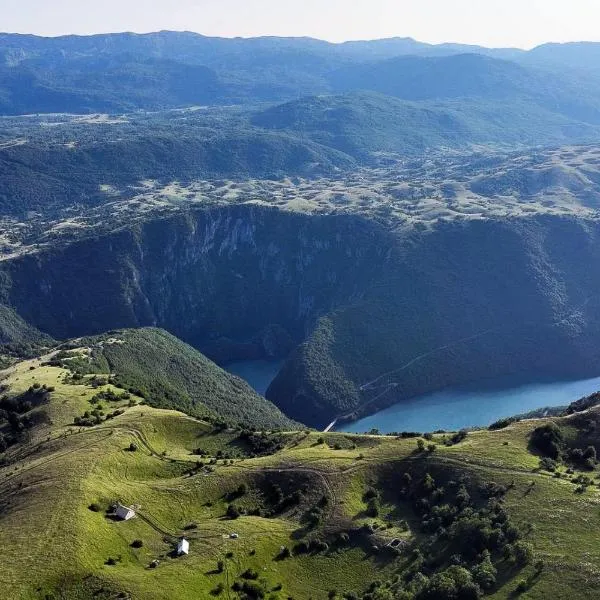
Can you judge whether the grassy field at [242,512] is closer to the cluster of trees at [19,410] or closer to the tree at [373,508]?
the tree at [373,508]

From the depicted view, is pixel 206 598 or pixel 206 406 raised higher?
pixel 206 598

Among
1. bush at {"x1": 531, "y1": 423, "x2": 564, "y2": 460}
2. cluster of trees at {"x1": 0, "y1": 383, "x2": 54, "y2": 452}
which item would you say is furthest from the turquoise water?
cluster of trees at {"x1": 0, "y1": 383, "x2": 54, "y2": 452}

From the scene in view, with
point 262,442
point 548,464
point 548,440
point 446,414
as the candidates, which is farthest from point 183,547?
point 446,414

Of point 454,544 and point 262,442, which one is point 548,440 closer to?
point 454,544

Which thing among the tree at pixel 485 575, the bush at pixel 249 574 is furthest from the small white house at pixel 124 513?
the tree at pixel 485 575

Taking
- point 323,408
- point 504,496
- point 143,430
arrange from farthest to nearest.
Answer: point 323,408, point 143,430, point 504,496

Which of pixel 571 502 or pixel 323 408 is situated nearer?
pixel 571 502

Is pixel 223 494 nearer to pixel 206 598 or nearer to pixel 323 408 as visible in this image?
pixel 206 598

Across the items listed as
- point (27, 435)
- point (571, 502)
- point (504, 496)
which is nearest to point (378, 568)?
point (504, 496)
